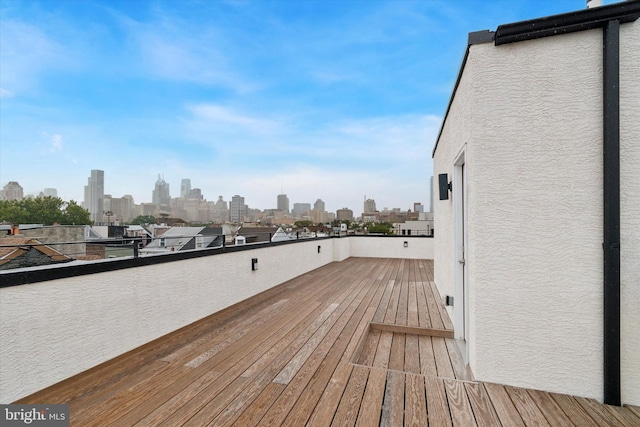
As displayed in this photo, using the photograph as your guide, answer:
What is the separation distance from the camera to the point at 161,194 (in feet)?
27.1

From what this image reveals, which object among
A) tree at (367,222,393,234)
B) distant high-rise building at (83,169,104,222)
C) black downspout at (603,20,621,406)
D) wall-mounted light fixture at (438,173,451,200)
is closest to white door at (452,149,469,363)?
wall-mounted light fixture at (438,173,451,200)

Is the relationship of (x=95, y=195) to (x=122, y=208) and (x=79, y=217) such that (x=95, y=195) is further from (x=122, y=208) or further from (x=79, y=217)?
(x=122, y=208)

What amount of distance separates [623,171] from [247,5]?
6.71 m

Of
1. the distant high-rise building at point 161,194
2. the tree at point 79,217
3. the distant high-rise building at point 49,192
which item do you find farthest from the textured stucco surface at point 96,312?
the distant high-rise building at point 49,192

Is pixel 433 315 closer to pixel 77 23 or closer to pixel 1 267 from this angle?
pixel 1 267

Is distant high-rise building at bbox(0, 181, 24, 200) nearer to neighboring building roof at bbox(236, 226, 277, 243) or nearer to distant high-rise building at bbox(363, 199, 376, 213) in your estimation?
neighboring building roof at bbox(236, 226, 277, 243)

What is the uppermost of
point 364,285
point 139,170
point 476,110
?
point 139,170

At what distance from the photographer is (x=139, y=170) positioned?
1035 cm

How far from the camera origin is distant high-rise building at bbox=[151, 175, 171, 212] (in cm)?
723

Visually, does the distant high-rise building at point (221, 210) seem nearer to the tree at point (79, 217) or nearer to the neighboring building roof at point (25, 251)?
the tree at point (79, 217)

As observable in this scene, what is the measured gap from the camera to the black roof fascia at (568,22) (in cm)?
144

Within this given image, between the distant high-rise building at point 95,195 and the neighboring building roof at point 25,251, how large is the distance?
3063 millimetres

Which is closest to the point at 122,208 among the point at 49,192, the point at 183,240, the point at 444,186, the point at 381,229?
the point at 49,192

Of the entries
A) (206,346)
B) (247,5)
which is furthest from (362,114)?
(206,346)
